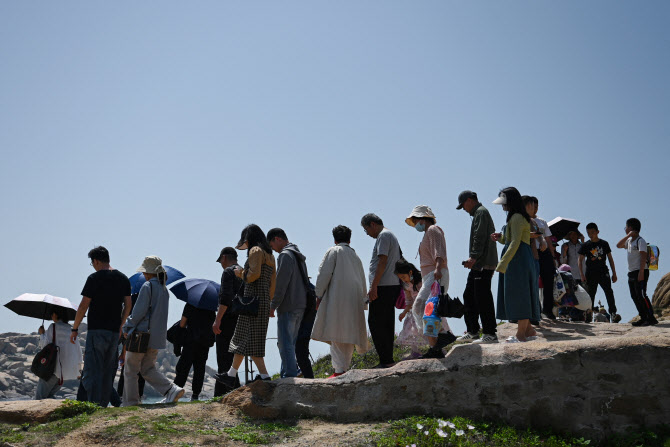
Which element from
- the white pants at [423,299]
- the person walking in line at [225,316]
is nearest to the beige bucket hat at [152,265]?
the person walking in line at [225,316]

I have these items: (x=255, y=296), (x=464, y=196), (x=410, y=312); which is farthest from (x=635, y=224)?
(x=255, y=296)

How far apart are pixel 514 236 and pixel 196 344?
4.72 m

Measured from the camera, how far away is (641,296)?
9.74 meters

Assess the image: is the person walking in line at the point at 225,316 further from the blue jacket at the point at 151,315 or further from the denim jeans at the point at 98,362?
the denim jeans at the point at 98,362

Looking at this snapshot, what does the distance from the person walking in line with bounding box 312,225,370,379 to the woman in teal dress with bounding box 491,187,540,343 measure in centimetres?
180

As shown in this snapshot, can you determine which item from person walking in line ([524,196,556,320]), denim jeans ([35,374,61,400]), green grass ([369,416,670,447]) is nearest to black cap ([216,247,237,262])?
denim jeans ([35,374,61,400])

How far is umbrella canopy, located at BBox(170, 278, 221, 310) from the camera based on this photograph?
8320mm

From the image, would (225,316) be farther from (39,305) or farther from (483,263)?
(483,263)

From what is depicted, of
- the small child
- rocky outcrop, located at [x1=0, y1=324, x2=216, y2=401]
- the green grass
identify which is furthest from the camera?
rocky outcrop, located at [x1=0, y1=324, x2=216, y2=401]

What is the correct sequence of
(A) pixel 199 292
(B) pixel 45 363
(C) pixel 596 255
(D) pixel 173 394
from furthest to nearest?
(C) pixel 596 255, (A) pixel 199 292, (B) pixel 45 363, (D) pixel 173 394

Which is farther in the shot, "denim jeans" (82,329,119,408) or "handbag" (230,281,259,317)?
"denim jeans" (82,329,119,408)

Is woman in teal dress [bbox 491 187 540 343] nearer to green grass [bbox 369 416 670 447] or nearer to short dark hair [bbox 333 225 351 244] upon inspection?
green grass [bbox 369 416 670 447]

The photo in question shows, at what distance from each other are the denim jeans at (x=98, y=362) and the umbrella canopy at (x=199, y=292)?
1.25 m

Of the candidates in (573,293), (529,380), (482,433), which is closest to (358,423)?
(482,433)
